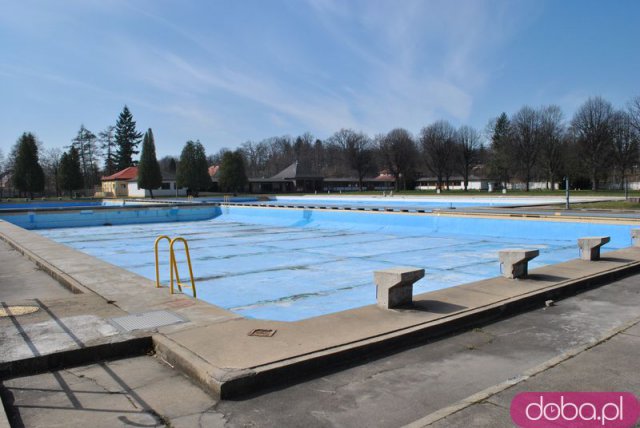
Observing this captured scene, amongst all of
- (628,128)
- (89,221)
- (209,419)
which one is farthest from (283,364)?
(628,128)

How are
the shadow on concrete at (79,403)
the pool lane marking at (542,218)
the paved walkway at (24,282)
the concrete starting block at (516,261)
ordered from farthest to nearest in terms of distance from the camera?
the pool lane marking at (542,218), the concrete starting block at (516,261), the paved walkway at (24,282), the shadow on concrete at (79,403)

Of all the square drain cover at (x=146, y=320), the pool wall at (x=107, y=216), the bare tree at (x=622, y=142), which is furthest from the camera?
the bare tree at (x=622, y=142)

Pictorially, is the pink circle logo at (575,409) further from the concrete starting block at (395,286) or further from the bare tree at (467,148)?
the bare tree at (467,148)

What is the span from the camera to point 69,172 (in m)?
63.2

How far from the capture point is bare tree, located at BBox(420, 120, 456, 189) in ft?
269

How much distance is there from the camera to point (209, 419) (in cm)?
374

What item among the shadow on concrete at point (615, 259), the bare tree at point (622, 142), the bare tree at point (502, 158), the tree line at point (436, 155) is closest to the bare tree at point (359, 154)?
the tree line at point (436, 155)

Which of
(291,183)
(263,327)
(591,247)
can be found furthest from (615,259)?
(291,183)

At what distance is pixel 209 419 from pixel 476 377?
2.45m

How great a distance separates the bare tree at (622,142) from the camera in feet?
193

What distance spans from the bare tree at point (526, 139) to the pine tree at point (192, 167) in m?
44.6

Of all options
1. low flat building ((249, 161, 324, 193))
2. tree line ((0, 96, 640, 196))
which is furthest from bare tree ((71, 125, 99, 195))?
low flat building ((249, 161, 324, 193))

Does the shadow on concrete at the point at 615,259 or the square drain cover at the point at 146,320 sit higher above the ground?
the square drain cover at the point at 146,320

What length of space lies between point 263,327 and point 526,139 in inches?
2800
